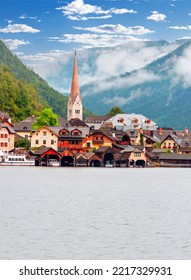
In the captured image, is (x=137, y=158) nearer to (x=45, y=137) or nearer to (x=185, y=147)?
(x=45, y=137)

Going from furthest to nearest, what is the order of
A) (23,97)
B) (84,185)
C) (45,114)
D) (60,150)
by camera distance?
1. (23,97)
2. (45,114)
3. (60,150)
4. (84,185)

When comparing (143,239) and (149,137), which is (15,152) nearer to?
(149,137)

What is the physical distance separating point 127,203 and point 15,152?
213ft

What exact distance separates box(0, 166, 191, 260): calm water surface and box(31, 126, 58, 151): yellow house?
5260cm

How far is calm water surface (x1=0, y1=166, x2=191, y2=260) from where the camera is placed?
30.0 m

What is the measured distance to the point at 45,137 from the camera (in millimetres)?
112438

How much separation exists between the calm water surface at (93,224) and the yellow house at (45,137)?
5260 cm

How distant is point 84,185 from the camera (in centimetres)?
6562

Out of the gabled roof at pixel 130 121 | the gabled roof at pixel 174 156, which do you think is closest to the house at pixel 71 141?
the gabled roof at pixel 174 156

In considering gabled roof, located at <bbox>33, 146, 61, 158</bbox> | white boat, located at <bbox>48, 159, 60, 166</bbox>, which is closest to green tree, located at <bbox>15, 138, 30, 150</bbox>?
white boat, located at <bbox>48, 159, 60, 166</bbox>

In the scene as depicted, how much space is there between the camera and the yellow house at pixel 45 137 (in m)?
112

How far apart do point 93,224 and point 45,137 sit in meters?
75.9

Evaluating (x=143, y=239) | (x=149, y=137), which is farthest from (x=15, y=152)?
(x=143, y=239)

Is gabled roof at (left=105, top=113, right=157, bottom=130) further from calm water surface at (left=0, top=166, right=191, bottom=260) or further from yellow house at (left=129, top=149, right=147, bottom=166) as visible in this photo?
calm water surface at (left=0, top=166, right=191, bottom=260)
